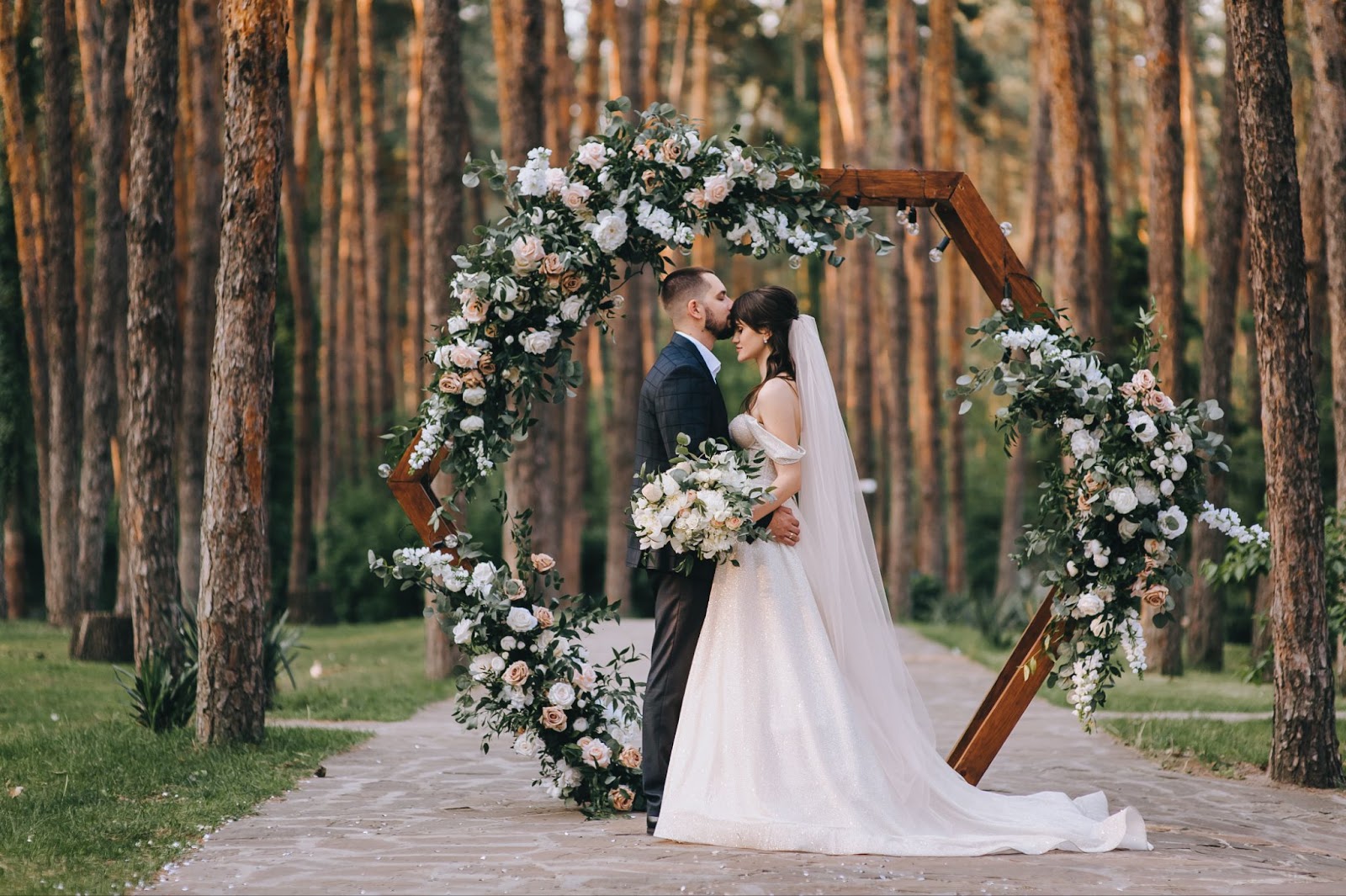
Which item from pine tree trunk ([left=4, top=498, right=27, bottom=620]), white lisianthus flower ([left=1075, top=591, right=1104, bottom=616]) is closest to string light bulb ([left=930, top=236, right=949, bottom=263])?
white lisianthus flower ([left=1075, top=591, right=1104, bottom=616])

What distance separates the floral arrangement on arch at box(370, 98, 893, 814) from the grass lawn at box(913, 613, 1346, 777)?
12.8 feet

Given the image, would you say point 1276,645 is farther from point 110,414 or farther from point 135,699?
point 110,414

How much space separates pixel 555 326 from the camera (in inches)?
274

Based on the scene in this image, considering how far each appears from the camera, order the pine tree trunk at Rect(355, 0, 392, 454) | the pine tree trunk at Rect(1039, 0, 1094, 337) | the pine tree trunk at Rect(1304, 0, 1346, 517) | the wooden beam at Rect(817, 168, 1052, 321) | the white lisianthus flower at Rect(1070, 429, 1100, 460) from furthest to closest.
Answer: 1. the pine tree trunk at Rect(355, 0, 392, 454)
2. the pine tree trunk at Rect(1039, 0, 1094, 337)
3. the pine tree trunk at Rect(1304, 0, 1346, 517)
4. the wooden beam at Rect(817, 168, 1052, 321)
5. the white lisianthus flower at Rect(1070, 429, 1100, 460)

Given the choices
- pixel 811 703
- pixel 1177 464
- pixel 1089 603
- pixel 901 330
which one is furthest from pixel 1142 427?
pixel 901 330

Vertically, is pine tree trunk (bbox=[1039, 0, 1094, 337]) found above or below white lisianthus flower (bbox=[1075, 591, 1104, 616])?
above

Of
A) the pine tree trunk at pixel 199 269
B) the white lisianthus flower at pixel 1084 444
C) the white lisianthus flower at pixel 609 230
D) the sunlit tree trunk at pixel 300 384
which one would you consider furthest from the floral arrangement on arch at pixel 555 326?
the sunlit tree trunk at pixel 300 384

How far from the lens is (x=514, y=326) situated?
6.95 meters

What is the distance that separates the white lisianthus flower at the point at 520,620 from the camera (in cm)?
692

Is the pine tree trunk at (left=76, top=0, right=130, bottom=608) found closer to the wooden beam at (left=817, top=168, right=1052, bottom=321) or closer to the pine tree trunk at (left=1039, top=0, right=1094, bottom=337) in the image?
the pine tree trunk at (left=1039, top=0, right=1094, bottom=337)

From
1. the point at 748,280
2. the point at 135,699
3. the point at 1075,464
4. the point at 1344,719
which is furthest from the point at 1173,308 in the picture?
the point at 748,280

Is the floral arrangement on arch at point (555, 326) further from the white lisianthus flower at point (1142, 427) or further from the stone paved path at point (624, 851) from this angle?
the white lisianthus flower at point (1142, 427)

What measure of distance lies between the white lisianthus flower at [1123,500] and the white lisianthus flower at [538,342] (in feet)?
8.89

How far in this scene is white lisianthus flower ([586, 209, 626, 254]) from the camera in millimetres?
6707
